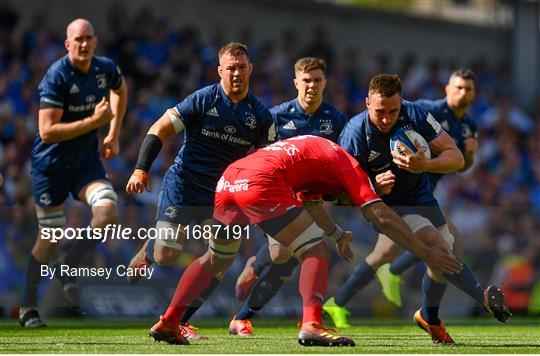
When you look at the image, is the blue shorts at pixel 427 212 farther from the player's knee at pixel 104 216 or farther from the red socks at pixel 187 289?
the player's knee at pixel 104 216

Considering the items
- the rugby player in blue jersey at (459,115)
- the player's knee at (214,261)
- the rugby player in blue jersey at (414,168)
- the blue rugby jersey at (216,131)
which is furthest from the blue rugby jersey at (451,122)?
the player's knee at (214,261)

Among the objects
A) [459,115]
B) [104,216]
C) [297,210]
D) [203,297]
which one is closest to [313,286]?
[297,210]

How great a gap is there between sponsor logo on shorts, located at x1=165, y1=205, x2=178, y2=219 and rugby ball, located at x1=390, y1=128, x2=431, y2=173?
1994 mm

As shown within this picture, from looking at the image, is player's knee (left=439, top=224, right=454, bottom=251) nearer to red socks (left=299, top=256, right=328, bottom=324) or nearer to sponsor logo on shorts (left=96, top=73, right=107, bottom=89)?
red socks (left=299, top=256, right=328, bottom=324)

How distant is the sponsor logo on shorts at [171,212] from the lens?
9.78 m

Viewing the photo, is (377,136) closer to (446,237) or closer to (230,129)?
(446,237)

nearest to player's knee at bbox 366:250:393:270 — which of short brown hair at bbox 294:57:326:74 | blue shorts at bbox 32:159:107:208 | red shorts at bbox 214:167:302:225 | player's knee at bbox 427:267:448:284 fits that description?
player's knee at bbox 427:267:448:284

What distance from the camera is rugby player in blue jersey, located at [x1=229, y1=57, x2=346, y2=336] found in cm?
1007

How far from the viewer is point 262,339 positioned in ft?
31.3

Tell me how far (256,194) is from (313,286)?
2.56 feet

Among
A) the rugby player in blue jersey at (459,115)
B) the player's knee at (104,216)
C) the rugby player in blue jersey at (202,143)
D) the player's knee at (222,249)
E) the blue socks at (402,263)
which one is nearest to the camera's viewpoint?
the player's knee at (222,249)

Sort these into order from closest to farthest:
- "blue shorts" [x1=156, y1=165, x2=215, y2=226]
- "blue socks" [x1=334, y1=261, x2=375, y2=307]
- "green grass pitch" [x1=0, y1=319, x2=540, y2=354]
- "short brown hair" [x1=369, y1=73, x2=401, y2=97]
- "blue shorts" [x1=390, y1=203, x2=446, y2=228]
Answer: "green grass pitch" [x1=0, y1=319, x2=540, y2=354], "short brown hair" [x1=369, y1=73, x2=401, y2=97], "blue shorts" [x1=390, y1=203, x2=446, y2=228], "blue shorts" [x1=156, y1=165, x2=215, y2=226], "blue socks" [x1=334, y1=261, x2=375, y2=307]

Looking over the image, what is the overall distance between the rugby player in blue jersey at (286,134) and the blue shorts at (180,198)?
0.68 meters

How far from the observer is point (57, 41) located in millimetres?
17250
